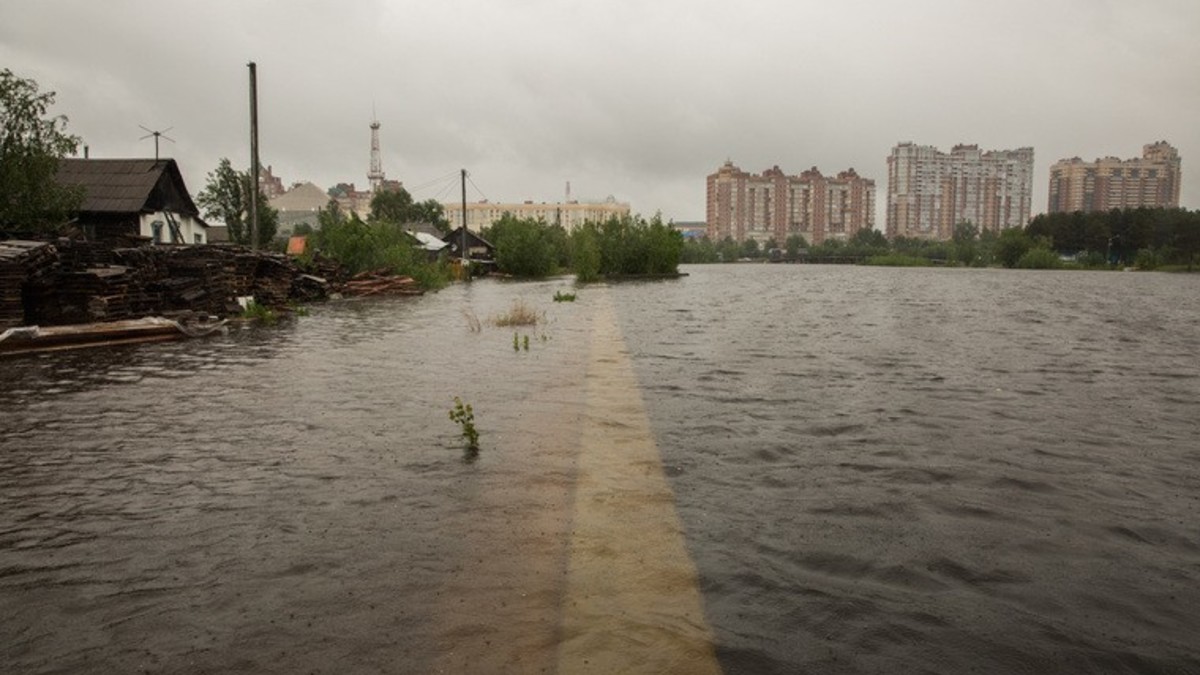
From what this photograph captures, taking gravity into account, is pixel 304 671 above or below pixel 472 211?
below

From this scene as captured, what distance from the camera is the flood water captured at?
337cm

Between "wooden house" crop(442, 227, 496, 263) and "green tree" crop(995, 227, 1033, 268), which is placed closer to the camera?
"wooden house" crop(442, 227, 496, 263)

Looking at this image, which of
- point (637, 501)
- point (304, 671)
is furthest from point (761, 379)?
point (304, 671)

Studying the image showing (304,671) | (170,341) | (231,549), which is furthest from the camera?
(170,341)

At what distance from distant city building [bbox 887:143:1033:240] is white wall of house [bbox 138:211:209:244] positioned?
556ft

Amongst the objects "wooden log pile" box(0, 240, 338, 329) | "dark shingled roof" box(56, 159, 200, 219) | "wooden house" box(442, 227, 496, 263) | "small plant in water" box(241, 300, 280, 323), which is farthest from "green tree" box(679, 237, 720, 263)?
"small plant in water" box(241, 300, 280, 323)

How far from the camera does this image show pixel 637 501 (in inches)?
208

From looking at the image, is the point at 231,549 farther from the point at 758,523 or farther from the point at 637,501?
the point at 758,523

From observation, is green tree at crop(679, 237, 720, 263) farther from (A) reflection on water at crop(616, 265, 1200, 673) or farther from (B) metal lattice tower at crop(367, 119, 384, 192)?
(A) reflection on water at crop(616, 265, 1200, 673)

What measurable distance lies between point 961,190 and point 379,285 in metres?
180

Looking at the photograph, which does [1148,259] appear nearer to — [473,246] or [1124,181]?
[1124,181]

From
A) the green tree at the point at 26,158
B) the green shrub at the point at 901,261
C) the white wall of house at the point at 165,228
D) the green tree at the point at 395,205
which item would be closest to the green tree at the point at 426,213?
the green tree at the point at 395,205

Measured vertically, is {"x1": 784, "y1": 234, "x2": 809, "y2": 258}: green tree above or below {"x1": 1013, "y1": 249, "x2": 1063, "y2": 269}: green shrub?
above

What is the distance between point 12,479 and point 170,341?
9983mm
